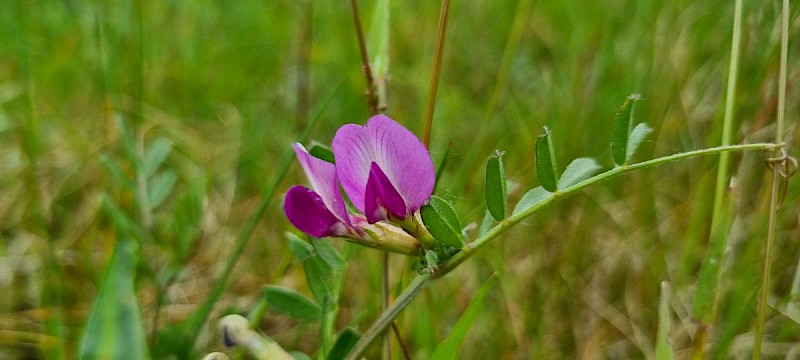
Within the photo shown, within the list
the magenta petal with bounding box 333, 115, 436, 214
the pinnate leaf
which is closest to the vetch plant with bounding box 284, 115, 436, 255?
Result: the magenta petal with bounding box 333, 115, 436, 214

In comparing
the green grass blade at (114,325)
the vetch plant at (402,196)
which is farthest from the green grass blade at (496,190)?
the green grass blade at (114,325)

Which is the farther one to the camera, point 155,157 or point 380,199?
point 155,157

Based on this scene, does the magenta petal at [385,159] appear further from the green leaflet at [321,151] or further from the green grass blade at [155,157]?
the green grass blade at [155,157]

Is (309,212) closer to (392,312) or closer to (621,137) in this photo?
(392,312)

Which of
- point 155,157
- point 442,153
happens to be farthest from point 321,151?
point 155,157

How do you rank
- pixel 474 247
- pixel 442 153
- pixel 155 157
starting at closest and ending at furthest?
1. pixel 474 247
2. pixel 442 153
3. pixel 155 157

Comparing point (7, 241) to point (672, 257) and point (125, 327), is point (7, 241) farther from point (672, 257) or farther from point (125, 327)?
point (672, 257)

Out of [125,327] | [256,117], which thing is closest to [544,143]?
[125,327]
